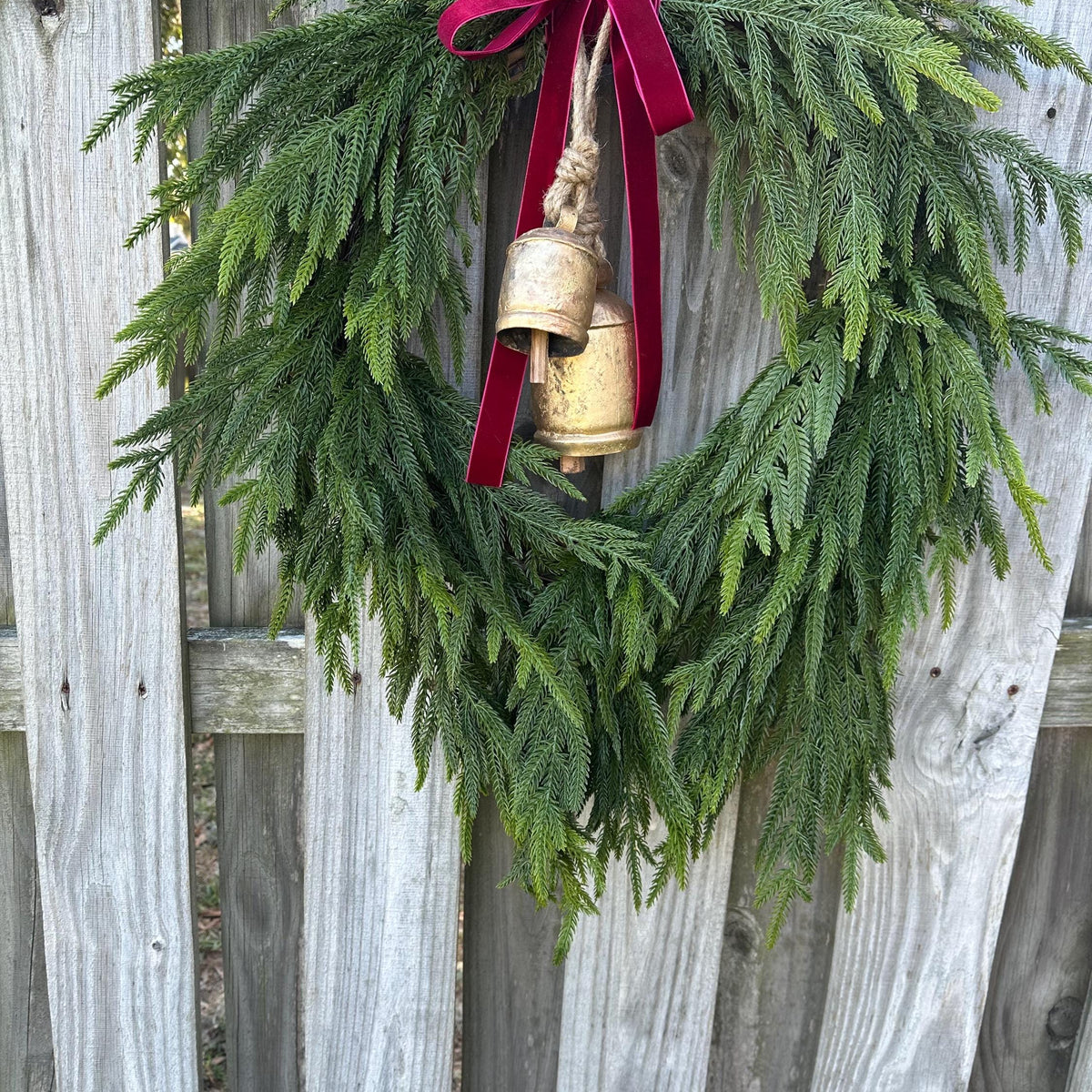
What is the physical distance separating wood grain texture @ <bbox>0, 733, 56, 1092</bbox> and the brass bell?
1.20 m

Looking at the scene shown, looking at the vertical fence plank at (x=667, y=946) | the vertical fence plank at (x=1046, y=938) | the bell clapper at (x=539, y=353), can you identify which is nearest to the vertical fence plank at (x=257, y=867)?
the vertical fence plank at (x=667, y=946)

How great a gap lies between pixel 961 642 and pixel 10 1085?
77.0 inches

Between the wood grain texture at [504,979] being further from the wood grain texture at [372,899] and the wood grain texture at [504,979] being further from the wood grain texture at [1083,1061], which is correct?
the wood grain texture at [1083,1061]

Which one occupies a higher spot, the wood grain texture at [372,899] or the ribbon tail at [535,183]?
the ribbon tail at [535,183]

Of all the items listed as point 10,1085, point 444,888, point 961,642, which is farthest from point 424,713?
point 10,1085

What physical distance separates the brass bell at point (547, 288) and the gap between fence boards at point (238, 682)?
74 cm

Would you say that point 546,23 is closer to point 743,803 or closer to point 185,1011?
point 743,803

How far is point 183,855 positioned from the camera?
161cm

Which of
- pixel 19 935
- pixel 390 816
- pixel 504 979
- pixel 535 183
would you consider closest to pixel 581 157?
pixel 535 183

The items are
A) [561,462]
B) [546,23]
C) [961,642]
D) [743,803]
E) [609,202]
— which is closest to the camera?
[546,23]

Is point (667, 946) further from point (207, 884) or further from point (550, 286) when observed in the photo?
point (207, 884)

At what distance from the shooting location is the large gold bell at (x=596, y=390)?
47.1 inches

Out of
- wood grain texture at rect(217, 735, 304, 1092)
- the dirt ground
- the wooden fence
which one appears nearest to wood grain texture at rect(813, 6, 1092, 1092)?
Answer: the wooden fence

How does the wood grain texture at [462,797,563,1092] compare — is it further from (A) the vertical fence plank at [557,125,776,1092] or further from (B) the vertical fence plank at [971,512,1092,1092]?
(B) the vertical fence plank at [971,512,1092,1092]
